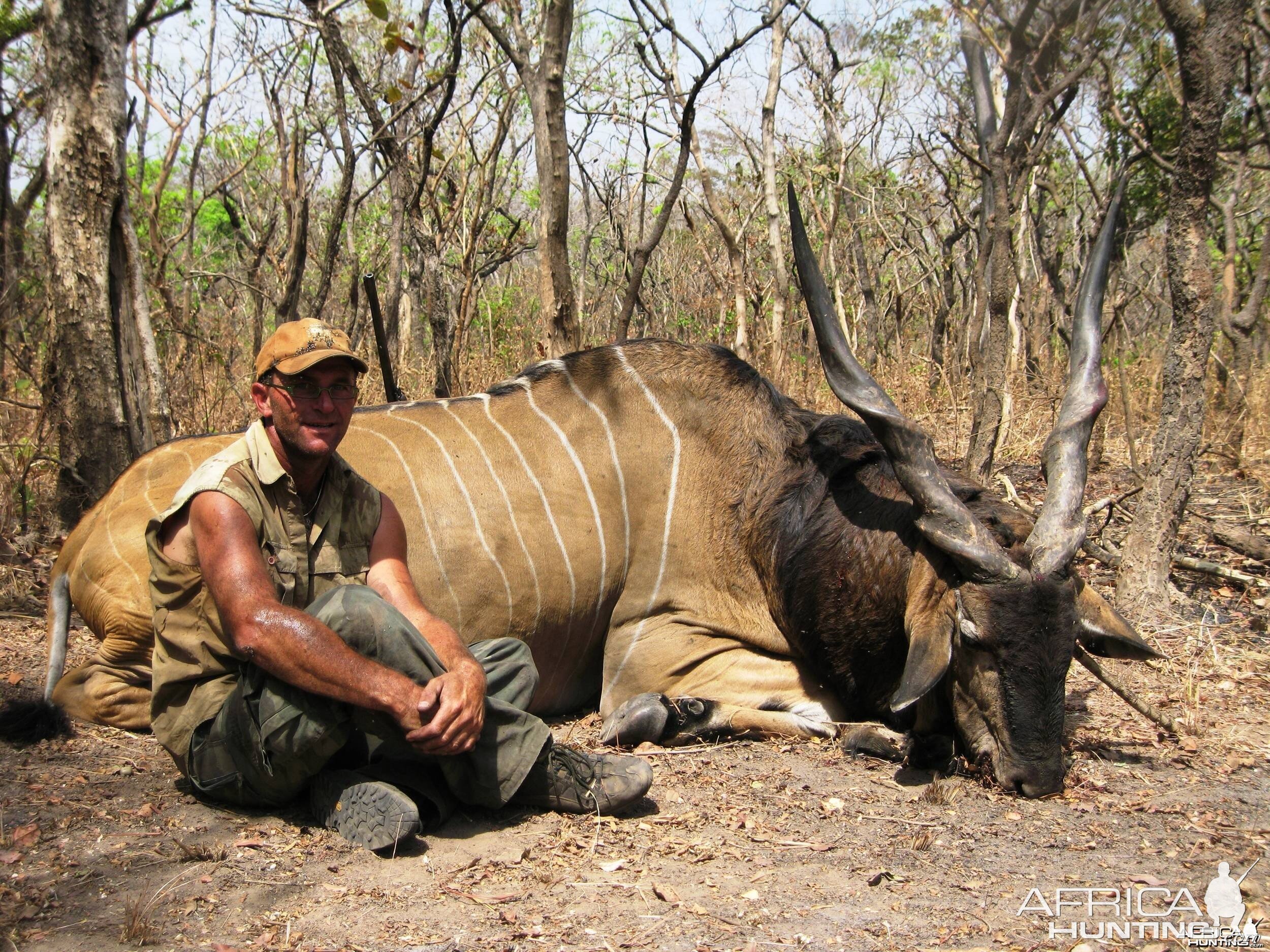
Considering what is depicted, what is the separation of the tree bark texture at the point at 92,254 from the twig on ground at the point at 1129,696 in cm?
395

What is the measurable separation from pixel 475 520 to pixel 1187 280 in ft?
10.3

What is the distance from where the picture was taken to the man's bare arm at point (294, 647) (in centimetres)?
258

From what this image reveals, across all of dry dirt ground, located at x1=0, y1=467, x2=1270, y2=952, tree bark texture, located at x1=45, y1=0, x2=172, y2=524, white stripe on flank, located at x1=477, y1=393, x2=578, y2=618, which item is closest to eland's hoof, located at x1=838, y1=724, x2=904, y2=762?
dry dirt ground, located at x1=0, y1=467, x2=1270, y2=952

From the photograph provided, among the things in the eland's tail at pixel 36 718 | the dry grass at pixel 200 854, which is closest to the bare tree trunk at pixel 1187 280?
the dry grass at pixel 200 854

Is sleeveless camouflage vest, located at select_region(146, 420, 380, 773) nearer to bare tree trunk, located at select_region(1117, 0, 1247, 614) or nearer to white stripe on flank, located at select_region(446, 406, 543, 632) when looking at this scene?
white stripe on flank, located at select_region(446, 406, 543, 632)

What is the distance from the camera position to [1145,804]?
10.5 ft

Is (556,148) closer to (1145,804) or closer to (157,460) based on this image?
(157,460)

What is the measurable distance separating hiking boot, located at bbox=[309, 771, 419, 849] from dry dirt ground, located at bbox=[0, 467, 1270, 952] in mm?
44

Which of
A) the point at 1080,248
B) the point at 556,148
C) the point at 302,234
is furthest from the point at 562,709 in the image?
the point at 1080,248

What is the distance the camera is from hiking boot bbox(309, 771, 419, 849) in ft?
8.71

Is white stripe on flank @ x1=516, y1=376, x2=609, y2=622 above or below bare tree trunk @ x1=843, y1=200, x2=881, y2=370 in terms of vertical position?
below

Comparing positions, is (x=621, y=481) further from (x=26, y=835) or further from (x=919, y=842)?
(x=26, y=835)

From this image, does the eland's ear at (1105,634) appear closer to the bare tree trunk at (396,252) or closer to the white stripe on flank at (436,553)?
the white stripe on flank at (436,553)

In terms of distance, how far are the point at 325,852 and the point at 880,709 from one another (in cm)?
201
